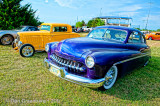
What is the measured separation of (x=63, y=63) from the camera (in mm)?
2822

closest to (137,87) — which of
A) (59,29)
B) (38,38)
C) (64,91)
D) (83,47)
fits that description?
(83,47)

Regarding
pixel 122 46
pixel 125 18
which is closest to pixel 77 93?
pixel 122 46

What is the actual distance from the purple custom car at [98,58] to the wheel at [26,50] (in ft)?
7.96

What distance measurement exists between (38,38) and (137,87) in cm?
491

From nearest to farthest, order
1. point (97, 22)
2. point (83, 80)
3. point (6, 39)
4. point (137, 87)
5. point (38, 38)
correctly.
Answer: point (83, 80) → point (137, 87) → point (38, 38) → point (6, 39) → point (97, 22)

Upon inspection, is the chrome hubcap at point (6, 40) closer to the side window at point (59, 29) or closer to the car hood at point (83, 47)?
the side window at point (59, 29)

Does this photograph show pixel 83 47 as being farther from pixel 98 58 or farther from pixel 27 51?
pixel 27 51

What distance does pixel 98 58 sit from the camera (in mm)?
2404

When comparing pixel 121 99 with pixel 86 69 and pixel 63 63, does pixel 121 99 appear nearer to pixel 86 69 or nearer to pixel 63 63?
pixel 86 69

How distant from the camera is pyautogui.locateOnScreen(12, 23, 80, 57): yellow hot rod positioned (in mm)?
5562

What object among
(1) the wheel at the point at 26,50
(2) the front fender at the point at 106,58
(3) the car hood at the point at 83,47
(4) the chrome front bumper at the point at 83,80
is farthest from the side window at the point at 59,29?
(2) the front fender at the point at 106,58

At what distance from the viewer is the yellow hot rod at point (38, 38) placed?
5.56m

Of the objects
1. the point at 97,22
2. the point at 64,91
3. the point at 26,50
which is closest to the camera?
the point at 64,91

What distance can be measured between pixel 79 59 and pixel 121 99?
130cm
